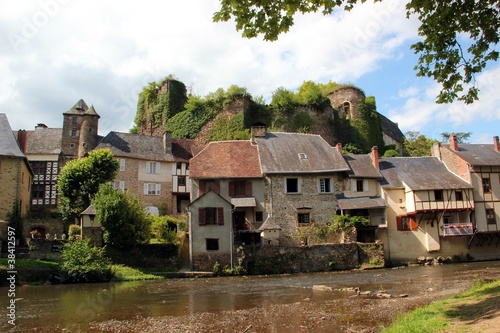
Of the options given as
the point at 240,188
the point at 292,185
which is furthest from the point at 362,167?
the point at 240,188

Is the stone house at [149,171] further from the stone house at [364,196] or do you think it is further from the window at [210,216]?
the stone house at [364,196]

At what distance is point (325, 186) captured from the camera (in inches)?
1238

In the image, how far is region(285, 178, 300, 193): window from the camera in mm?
31109

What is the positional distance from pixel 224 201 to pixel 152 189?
10676 mm

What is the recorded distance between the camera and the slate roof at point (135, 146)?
118ft

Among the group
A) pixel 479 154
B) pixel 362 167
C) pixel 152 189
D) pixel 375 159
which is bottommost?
pixel 152 189

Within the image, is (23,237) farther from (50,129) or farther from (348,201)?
(348,201)

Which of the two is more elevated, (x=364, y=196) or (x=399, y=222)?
(x=364, y=196)

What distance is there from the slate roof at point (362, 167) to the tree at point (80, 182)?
57.3 ft

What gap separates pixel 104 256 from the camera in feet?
81.2

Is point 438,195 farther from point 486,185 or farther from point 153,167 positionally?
point 153,167

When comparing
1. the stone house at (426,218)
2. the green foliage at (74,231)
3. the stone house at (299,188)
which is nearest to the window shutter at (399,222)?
the stone house at (426,218)

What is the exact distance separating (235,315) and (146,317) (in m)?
2.58

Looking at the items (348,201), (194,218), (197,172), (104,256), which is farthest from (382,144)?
(104,256)
